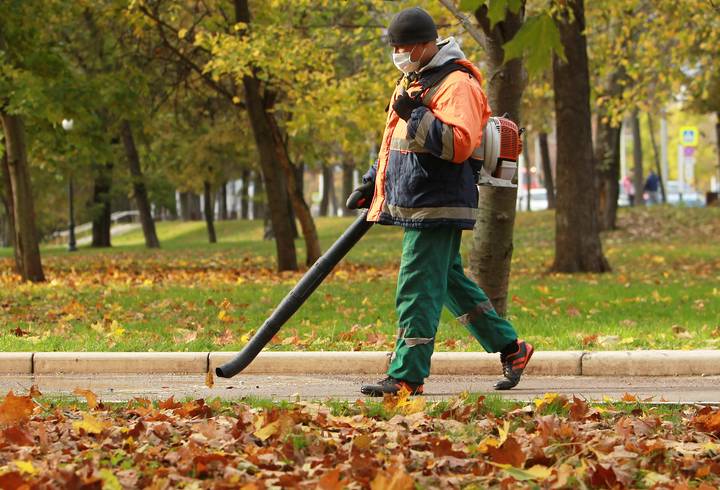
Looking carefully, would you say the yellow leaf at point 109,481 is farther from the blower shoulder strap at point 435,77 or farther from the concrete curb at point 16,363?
the concrete curb at point 16,363

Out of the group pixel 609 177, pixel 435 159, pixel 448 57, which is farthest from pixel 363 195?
pixel 609 177

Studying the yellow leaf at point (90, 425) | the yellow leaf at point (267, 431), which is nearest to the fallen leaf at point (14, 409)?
the yellow leaf at point (90, 425)

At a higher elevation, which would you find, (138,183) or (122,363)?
(138,183)

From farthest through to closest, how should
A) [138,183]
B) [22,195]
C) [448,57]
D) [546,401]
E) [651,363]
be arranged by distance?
[138,183]
[22,195]
[651,363]
[448,57]
[546,401]

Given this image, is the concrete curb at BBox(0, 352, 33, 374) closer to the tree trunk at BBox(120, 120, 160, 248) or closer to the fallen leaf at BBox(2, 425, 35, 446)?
the fallen leaf at BBox(2, 425, 35, 446)

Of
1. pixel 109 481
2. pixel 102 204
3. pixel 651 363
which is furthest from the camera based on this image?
pixel 102 204

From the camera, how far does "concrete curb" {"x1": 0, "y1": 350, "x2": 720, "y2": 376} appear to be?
27.4 ft

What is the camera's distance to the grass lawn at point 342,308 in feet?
31.1

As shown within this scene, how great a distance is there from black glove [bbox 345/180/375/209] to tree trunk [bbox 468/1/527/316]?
2.76 m

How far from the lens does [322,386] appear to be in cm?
787

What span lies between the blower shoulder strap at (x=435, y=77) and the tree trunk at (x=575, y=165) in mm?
12312

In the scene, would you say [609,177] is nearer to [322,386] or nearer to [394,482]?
[322,386]

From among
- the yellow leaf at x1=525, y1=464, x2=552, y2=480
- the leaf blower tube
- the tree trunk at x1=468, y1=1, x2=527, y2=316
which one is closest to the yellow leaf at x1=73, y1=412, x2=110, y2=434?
the leaf blower tube

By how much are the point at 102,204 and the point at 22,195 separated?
21.9 metres
